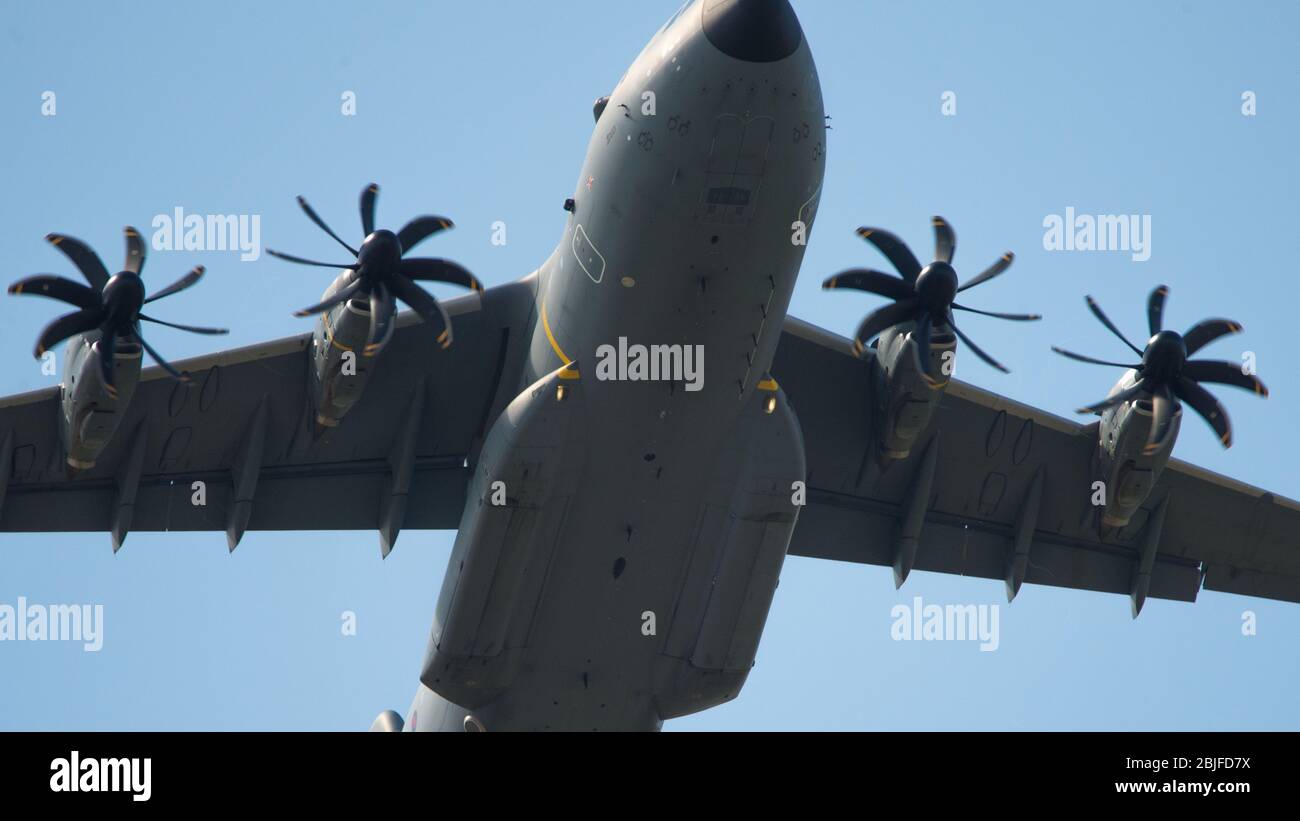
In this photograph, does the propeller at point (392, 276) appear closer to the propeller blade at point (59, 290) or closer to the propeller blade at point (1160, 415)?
the propeller blade at point (59, 290)

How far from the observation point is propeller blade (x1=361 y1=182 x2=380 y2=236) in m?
18.9

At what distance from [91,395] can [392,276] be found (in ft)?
10.7

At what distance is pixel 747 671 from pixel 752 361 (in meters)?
3.95

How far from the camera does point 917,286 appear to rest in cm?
1912

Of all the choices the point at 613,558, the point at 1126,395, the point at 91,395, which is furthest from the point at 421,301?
the point at 1126,395

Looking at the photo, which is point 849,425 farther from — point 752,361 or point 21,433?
point 21,433

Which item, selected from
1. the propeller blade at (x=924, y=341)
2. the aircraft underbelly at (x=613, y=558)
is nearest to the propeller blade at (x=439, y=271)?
the aircraft underbelly at (x=613, y=558)

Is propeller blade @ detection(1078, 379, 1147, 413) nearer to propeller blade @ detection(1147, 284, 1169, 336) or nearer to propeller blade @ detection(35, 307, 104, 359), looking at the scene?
propeller blade @ detection(1147, 284, 1169, 336)

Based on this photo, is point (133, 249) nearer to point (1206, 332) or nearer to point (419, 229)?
point (419, 229)

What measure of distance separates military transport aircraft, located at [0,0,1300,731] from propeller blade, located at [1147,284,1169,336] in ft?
0.20

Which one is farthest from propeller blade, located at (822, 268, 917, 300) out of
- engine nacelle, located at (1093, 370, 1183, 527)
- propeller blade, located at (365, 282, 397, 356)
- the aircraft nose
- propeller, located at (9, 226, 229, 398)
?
propeller, located at (9, 226, 229, 398)

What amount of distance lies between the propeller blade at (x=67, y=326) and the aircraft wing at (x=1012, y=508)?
7.47 metres

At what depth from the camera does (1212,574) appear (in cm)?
2283
